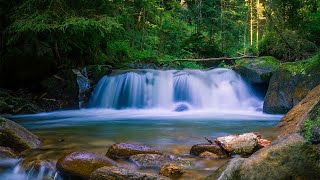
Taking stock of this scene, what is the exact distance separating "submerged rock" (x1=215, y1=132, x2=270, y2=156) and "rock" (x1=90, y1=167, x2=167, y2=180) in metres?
1.53

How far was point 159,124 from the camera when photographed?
858 centimetres

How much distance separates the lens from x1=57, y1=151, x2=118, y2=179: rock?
413 centimetres

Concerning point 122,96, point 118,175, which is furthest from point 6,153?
point 122,96

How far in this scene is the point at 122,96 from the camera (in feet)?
41.4

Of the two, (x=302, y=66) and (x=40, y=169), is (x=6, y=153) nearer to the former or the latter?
(x=40, y=169)

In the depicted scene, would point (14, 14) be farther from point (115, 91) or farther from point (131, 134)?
point (131, 134)

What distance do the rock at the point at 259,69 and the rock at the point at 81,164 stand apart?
806cm

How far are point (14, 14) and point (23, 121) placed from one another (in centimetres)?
366

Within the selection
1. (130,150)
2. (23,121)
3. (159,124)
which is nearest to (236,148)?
(130,150)

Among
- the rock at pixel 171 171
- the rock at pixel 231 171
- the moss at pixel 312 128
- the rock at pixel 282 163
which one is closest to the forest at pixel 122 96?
the rock at pixel 171 171

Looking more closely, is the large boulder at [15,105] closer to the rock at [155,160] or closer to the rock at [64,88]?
the rock at [64,88]

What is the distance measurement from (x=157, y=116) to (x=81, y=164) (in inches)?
248

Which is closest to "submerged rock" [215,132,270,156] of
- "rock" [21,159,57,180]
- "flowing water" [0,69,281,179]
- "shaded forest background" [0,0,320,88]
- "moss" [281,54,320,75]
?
"flowing water" [0,69,281,179]

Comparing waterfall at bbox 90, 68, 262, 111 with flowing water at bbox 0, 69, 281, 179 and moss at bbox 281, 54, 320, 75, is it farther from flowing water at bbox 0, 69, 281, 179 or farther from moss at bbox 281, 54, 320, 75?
moss at bbox 281, 54, 320, 75
